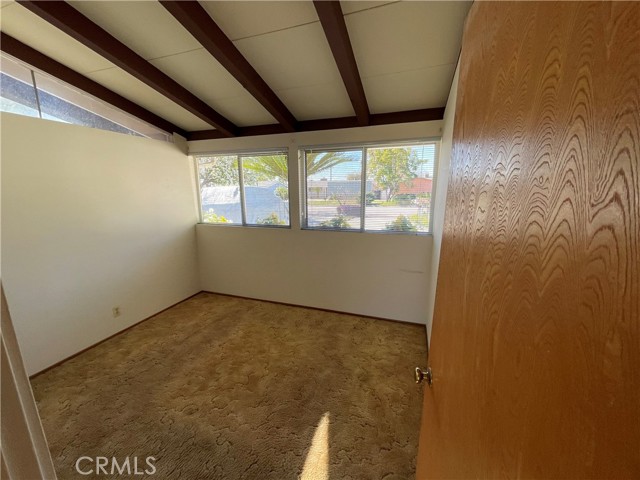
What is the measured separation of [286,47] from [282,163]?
4.60 ft

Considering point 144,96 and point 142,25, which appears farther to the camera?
point 144,96

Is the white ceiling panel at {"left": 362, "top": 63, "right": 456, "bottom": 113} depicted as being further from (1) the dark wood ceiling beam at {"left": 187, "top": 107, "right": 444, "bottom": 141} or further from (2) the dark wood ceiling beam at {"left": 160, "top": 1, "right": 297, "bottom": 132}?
(2) the dark wood ceiling beam at {"left": 160, "top": 1, "right": 297, "bottom": 132}

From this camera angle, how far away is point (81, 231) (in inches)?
92.2

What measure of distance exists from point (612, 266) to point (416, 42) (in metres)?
1.93

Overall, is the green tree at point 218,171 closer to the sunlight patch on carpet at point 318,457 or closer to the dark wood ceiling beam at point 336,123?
the dark wood ceiling beam at point 336,123

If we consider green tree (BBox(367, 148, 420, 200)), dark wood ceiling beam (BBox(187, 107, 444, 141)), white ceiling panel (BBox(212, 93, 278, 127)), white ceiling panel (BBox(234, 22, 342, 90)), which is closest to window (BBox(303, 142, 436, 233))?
green tree (BBox(367, 148, 420, 200))

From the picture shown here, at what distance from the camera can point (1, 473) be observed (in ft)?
1.39

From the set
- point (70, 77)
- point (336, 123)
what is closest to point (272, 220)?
point (336, 123)

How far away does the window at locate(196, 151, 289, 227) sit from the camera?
313cm

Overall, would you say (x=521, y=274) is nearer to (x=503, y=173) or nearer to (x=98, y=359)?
(x=503, y=173)

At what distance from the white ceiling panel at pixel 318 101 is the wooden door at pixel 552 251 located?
5.98 ft

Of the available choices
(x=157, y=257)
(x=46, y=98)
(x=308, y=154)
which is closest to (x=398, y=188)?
(x=308, y=154)

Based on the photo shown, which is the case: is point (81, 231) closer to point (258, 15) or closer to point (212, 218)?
point (212, 218)

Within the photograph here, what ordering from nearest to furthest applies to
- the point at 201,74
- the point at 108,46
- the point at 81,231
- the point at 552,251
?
the point at 552,251, the point at 108,46, the point at 201,74, the point at 81,231
